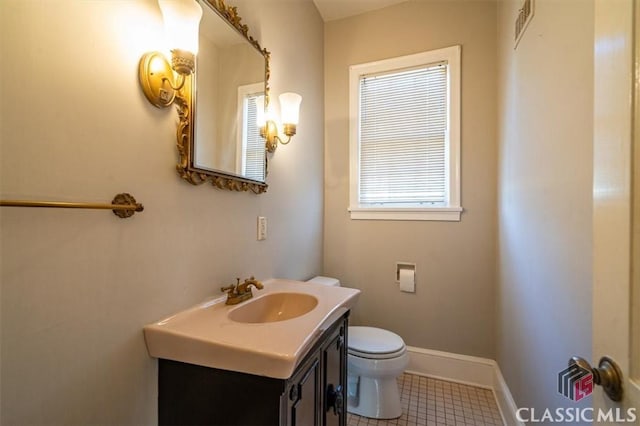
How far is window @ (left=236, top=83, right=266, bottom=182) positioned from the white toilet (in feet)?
3.90

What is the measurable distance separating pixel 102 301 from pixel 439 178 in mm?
2155

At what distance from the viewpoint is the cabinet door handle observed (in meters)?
1.18

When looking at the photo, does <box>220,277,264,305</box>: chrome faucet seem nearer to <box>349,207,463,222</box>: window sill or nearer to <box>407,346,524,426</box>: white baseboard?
<box>349,207,463,222</box>: window sill

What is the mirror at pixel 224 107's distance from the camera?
1063 mm

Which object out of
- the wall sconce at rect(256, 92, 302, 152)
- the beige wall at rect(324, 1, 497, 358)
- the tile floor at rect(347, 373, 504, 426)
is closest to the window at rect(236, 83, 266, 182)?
the wall sconce at rect(256, 92, 302, 152)

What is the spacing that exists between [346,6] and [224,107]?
173 centimetres

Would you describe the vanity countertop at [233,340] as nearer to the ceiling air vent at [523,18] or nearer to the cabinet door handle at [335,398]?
the cabinet door handle at [335,398]

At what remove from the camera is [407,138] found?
2297mm

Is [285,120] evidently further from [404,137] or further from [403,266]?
[403,266]

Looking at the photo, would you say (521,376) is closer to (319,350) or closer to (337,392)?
(337,392)

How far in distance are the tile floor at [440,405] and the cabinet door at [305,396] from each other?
907mm

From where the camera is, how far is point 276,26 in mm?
1729

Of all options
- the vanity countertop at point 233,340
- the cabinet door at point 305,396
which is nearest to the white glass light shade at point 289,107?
the vanity countertop at point 233,340

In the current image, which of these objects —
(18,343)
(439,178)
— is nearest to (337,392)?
(18,343)
